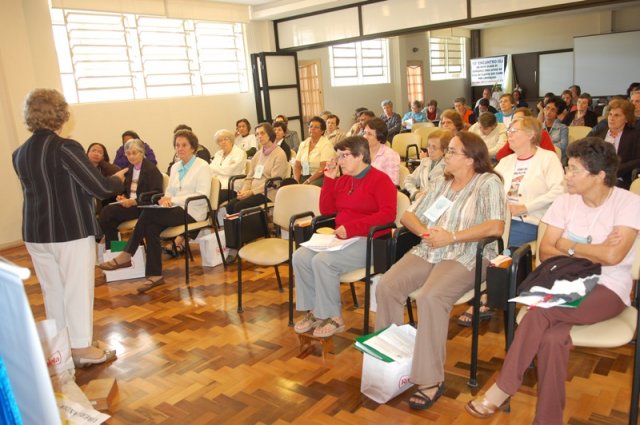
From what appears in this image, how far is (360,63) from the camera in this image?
41.6 feet

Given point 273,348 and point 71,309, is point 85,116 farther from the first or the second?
point 273,348

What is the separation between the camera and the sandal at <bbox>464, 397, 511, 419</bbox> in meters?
2.32

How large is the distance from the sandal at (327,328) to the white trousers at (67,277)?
1.31 metres

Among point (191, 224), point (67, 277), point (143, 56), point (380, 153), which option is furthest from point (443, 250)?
point (143, 56)

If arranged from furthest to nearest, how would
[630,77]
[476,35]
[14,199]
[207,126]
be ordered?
[476,35], [630,77], [207,126], [14,199]

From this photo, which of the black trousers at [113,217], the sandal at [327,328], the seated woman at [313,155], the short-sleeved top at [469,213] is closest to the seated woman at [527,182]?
the short-sleeved top at [469,213]

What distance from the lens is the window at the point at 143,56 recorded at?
7.10 meters

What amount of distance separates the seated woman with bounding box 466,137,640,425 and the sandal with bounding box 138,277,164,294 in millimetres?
2956

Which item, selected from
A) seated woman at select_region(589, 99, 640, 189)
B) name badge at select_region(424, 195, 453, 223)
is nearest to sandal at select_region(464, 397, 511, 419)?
name badge at select_region(424, 195, 453, 223)

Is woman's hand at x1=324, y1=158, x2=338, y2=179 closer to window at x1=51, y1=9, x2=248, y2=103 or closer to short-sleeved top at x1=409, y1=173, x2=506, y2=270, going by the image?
short-sleeved top at x1=409, y1=173, x2=506, y2=270

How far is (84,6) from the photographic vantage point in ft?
22.7

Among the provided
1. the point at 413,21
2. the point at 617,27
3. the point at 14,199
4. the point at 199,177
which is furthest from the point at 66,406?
the point at 617,27

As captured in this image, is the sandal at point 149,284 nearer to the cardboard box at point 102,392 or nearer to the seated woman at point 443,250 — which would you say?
the cardboard box at point 102,392

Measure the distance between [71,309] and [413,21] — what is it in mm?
6422
